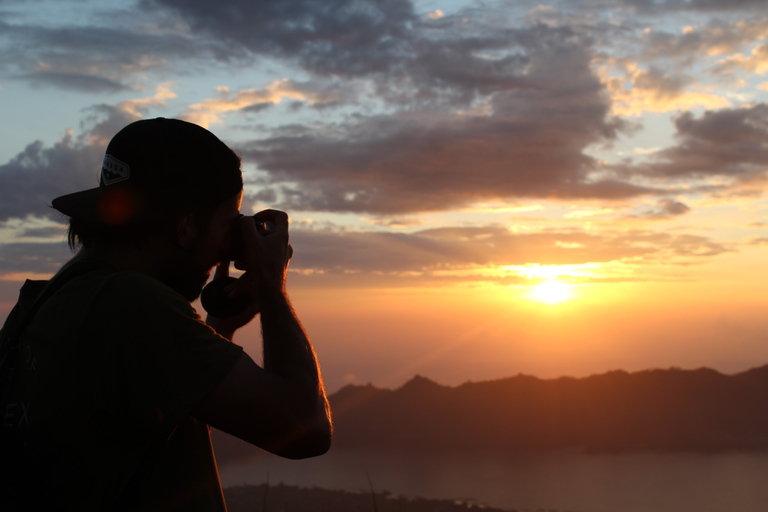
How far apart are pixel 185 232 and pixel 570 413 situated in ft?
229

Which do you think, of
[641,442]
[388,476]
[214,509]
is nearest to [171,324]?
[214,509]

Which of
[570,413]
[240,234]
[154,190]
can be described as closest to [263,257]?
[240,234]

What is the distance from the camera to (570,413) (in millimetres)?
64625

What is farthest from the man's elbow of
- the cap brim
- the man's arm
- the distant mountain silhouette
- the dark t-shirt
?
the distant mountain silhouette

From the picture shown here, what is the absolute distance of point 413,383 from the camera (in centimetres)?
6888

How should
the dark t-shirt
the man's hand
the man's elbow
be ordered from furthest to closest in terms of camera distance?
the man's hand → the man's elbow → the dark t-shirt

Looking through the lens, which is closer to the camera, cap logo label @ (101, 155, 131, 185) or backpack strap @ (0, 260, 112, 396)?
backpack strap @ (0, 260, 112, 396)

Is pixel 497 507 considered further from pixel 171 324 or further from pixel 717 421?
pixel 717 421

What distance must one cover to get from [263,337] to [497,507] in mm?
30681

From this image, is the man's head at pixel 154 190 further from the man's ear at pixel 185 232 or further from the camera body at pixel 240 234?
the camera body at pixel 240 234

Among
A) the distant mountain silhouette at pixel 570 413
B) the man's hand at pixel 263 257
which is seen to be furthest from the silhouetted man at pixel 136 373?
the distant mountain silhouette at pixel 570 413

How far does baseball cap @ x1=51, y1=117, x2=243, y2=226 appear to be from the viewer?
5.13ft

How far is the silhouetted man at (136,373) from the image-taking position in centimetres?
125

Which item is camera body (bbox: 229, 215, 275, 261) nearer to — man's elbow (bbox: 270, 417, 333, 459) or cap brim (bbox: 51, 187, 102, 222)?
cap brim (bbox: 51, 187, 102, 222)
